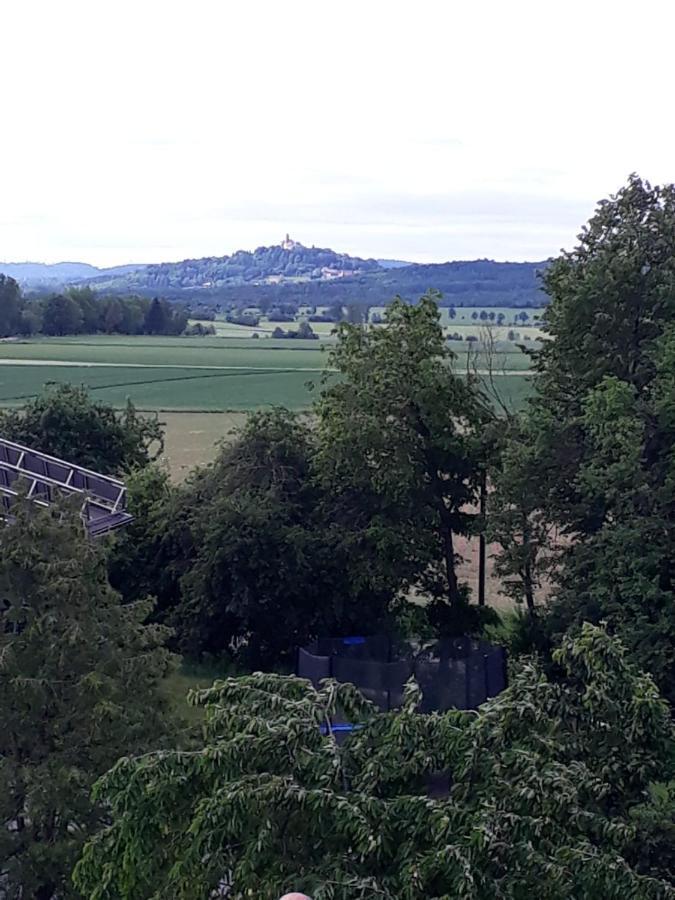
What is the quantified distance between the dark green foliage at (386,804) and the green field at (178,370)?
108ft

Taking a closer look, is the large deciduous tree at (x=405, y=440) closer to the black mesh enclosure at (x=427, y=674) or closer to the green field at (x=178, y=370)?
the black mesh enclosure at (x=427, y=674)

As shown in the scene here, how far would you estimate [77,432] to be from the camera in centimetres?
2638

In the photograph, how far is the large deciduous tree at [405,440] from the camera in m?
19.6

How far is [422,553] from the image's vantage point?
775 inches

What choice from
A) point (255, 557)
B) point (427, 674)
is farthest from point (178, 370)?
point (427, 674)

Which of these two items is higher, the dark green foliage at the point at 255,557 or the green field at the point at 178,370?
the green field at the point at 178,370

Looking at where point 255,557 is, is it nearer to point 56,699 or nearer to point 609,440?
point 609,440

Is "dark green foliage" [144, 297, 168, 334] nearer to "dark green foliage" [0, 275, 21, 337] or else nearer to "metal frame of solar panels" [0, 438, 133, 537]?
"dark green foliage" [0, 275, 21, 337]

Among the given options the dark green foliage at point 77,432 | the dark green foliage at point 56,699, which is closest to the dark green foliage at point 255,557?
the dark green foliage at point 77,432

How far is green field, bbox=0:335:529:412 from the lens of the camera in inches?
2276

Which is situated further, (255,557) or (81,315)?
(81,315)

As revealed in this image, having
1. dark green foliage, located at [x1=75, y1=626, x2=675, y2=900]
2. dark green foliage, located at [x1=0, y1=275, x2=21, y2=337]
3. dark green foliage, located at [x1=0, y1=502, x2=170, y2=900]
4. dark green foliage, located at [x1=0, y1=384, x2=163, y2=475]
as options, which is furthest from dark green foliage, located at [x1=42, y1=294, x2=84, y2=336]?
dark green foliage, located at [x1=75, y1=626, x2=675, y2=900]

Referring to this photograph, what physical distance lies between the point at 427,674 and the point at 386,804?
10.4m

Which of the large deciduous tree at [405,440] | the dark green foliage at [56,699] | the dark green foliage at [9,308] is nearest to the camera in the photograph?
the dark green foliage at [56,699]
